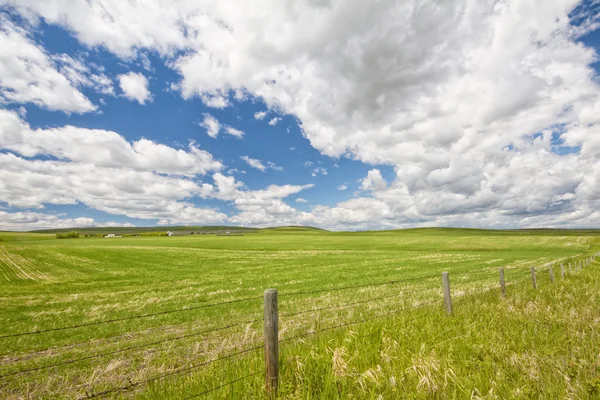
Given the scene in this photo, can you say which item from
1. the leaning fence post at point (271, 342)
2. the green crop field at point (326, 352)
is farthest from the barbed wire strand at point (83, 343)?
the leaning fence post at point (271, 342)

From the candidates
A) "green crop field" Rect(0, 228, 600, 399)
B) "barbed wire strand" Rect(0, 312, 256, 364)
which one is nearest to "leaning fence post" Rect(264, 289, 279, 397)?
"green crop field" Rect(0, 228, 600, 399)

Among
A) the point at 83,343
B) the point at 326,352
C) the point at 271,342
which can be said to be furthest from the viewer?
the point at 83,343

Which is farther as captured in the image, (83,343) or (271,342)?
(83,343)

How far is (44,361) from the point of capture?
9.77 metres

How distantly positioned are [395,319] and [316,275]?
21.0 m

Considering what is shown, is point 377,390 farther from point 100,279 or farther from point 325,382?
point 100,279

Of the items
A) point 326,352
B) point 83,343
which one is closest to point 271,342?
point 326,352

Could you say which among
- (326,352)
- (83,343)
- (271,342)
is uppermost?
(271,342)

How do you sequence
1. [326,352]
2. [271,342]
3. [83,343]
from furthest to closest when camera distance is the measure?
[83,343] → [326,352] → [271,342]

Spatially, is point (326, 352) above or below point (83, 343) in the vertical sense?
above

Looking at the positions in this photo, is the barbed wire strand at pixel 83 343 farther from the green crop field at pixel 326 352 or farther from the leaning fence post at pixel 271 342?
the leaning fence post at pixel 271 342

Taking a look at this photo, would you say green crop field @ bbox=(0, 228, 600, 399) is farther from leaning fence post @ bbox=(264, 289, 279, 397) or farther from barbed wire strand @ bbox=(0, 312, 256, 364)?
leaning fence post @ bbox=(264, 289, 279, 397)

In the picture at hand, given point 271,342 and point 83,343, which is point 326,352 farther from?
point 83,343

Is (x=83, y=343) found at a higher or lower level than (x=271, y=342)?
lower
